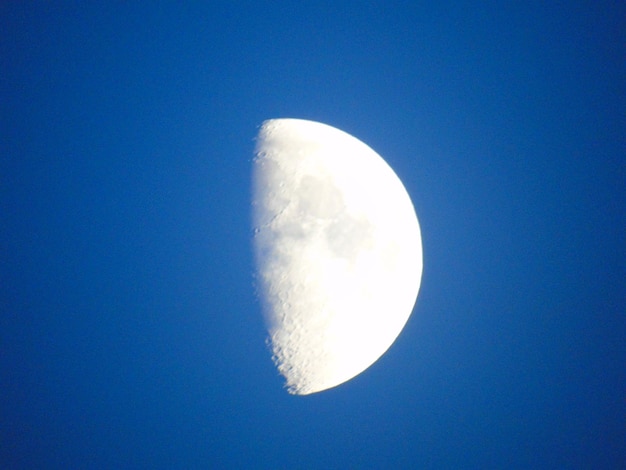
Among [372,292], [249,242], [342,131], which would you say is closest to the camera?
[249,242]

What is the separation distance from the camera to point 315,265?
3.53 metres

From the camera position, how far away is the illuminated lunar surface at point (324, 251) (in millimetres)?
3516

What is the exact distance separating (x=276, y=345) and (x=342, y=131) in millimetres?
2526

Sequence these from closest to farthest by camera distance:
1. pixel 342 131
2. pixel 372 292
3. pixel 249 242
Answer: pixel 249 242 < pixel 372 292 < pixel 342 131

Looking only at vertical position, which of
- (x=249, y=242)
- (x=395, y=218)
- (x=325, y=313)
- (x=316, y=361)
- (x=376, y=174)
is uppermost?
(x=376, y=174)

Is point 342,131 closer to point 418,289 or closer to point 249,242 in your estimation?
point 249,242

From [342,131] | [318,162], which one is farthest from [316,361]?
[342,131]

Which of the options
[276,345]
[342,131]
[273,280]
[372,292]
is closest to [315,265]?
[273,280]

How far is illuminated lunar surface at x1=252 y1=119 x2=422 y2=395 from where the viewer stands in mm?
3516

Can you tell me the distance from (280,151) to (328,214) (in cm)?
91

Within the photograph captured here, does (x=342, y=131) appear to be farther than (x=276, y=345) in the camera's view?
Yes

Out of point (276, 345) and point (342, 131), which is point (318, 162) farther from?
point (276, 345)

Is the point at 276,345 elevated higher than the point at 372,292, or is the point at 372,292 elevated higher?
the point at 372,292

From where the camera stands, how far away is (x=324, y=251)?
3551 millimetres
